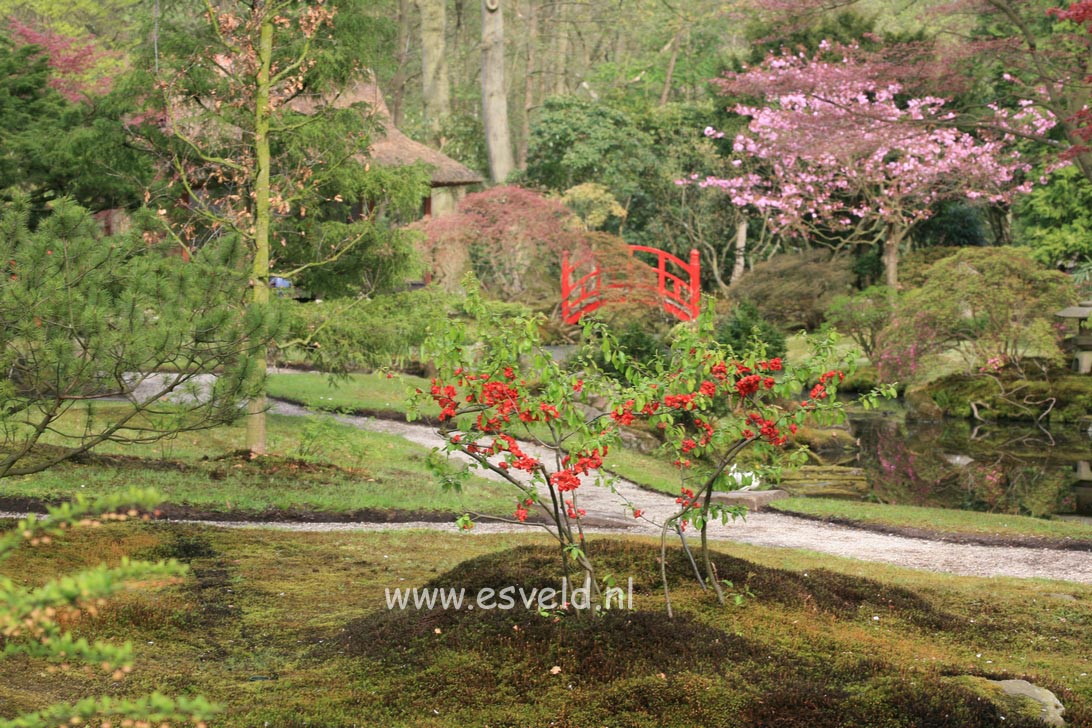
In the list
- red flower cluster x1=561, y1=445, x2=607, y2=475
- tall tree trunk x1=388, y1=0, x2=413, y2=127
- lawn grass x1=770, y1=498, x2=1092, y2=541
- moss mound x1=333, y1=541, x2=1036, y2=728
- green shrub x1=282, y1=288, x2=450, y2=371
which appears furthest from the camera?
tall tree trunk x1=388, y1=0, x2=413, y2=127

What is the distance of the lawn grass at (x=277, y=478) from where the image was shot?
10656 millimetres

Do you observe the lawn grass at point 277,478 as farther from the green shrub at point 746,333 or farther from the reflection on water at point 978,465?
the reflection on water at point 978,465

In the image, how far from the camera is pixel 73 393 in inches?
283

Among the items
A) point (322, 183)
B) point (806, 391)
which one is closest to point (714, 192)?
point (806, 391)

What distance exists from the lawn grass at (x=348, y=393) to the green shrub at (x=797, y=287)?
425 inches

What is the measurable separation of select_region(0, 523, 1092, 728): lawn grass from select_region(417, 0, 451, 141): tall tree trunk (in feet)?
91.3

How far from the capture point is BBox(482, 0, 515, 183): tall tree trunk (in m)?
31.4

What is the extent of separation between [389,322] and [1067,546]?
739 centimetres

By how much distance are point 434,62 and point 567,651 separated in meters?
30.8

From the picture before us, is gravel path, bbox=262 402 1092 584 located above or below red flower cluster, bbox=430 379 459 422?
below

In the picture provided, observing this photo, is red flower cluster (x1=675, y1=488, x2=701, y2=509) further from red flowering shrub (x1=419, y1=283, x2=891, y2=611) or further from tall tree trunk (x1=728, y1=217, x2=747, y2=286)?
tall tree trunk (x1=728, y1=217, x2=747, y2=286)

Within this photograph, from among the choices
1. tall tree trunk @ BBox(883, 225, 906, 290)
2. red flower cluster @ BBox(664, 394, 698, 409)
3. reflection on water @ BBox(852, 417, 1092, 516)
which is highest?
tall tree trunk @ BBox(883, 225, 906, 290)

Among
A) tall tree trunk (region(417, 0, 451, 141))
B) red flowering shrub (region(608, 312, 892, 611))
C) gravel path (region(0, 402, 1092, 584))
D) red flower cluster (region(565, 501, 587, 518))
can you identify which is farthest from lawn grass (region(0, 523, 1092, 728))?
tall tree trunk (region(417, 0, 451, 141))

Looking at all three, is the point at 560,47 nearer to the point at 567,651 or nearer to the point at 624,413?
the point at 624,413
